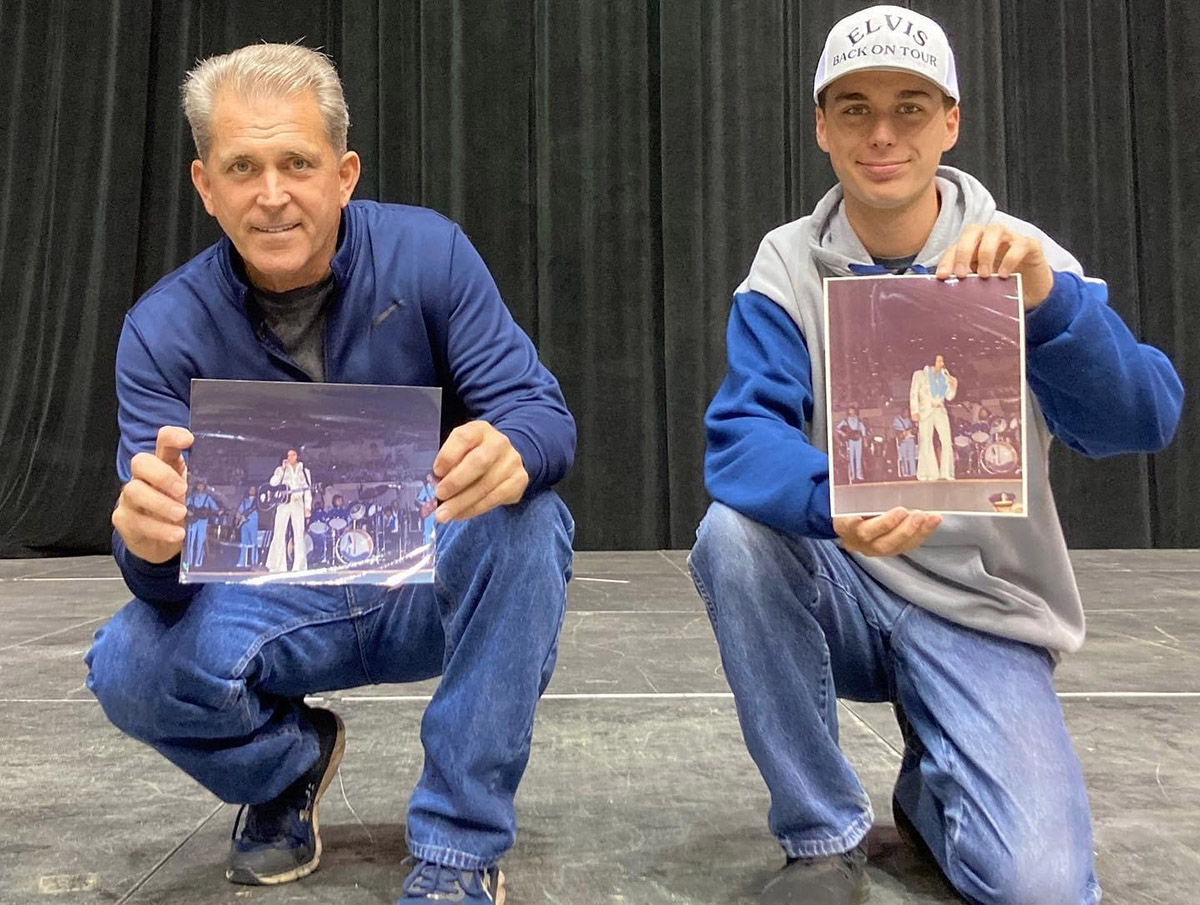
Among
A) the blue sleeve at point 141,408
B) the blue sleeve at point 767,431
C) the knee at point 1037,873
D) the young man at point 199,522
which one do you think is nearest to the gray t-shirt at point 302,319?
the blue sleeve at point 141,408

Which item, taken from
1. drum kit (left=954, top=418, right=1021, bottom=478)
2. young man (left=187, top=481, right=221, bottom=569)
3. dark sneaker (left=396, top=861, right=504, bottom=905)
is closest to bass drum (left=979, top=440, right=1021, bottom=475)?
drum kit (left=954, top=418, right=1021, bottom=478)

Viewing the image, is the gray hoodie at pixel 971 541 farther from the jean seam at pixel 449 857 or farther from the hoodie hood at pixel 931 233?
the jean seam at pixel 449 857

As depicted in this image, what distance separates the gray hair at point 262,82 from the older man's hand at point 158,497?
0.37 m

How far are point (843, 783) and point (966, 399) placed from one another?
42cm

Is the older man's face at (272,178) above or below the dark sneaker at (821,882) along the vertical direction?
above

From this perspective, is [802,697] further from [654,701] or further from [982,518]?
[654,701]

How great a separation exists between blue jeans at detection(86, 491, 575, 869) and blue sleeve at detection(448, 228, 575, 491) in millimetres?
81

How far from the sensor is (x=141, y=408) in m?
1.21

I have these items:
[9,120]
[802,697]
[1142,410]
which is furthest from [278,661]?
[9,120]

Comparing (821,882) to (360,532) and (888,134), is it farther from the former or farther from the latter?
(888,134)

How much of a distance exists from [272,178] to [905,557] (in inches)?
32.5

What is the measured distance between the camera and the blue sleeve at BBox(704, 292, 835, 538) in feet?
3.68

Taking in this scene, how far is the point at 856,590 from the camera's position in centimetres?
127

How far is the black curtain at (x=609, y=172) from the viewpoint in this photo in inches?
194
